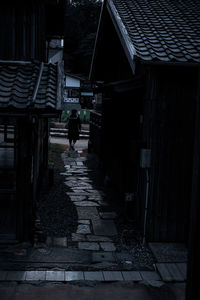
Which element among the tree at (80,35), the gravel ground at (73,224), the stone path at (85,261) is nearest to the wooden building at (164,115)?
the gravel ground at (73,224)

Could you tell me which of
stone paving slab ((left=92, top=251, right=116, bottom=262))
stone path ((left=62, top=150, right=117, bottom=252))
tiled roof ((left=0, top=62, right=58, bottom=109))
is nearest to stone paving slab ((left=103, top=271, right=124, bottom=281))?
stone paving slab ((left=92, top=251, right=116, bottom=262))

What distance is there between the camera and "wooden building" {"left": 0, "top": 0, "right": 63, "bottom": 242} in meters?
6.84

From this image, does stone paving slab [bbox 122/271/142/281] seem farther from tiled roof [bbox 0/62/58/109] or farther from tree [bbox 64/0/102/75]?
tree [bbox 64/0/102/75]

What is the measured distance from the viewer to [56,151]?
2231 centimetres

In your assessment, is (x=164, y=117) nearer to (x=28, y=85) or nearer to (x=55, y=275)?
(x=28, y=85)

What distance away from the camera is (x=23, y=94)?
7180 mm

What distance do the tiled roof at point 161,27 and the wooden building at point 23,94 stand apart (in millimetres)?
2163

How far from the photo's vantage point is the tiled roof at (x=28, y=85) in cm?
679

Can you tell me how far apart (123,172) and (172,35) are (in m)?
4.70

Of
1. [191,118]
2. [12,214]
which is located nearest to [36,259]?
[12,214]

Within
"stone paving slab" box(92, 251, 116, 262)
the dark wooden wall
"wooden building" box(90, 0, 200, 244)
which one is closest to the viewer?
"stone paving slab" box(92, 251, 116, 262)

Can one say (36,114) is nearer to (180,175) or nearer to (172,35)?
A: (180,175)

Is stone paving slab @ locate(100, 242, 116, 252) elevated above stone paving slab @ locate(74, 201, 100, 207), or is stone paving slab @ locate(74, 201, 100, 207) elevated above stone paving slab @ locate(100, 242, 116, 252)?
stone paving slab @ locate(74, 201, 100, 207)

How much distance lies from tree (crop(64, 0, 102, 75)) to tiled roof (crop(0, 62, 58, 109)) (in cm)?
4587
